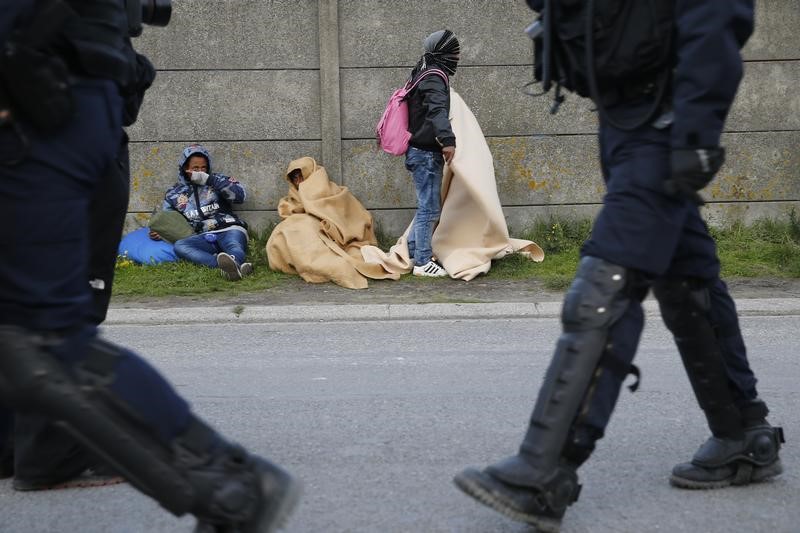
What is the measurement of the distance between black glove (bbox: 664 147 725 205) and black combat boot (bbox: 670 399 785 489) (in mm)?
894

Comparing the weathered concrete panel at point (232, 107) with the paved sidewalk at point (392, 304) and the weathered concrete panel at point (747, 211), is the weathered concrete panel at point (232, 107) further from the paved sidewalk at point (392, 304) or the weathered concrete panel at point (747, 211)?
the weathered concrete panel at point (747, 211)

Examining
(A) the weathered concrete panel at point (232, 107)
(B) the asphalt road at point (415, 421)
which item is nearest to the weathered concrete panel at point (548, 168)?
(A) the weathered concrete panel at point (232, 107)

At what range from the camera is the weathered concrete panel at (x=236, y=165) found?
9.90 metres

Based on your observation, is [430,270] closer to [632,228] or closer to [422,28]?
[422,28]

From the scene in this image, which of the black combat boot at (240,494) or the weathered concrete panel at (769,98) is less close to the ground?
the weathered concrete panel at (769,98)

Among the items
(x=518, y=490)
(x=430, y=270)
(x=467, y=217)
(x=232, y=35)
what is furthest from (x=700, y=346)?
(x=232, y=35)

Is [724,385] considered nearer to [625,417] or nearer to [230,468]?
[625,417]

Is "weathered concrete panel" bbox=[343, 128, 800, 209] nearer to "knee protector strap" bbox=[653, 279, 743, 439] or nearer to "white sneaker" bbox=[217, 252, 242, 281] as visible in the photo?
"white sneaker" bbox=[217, 252, 242, 281]

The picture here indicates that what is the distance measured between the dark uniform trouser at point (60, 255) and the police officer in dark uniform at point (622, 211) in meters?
0.87

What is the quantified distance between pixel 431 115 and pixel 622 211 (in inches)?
231

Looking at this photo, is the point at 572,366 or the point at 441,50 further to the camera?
the point at 441,50

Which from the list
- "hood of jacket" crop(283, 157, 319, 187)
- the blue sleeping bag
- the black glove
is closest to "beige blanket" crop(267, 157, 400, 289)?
"hood of jacket" crop(283, 157, 319, 187)

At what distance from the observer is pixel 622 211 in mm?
2953

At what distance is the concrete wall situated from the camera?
983 cm
